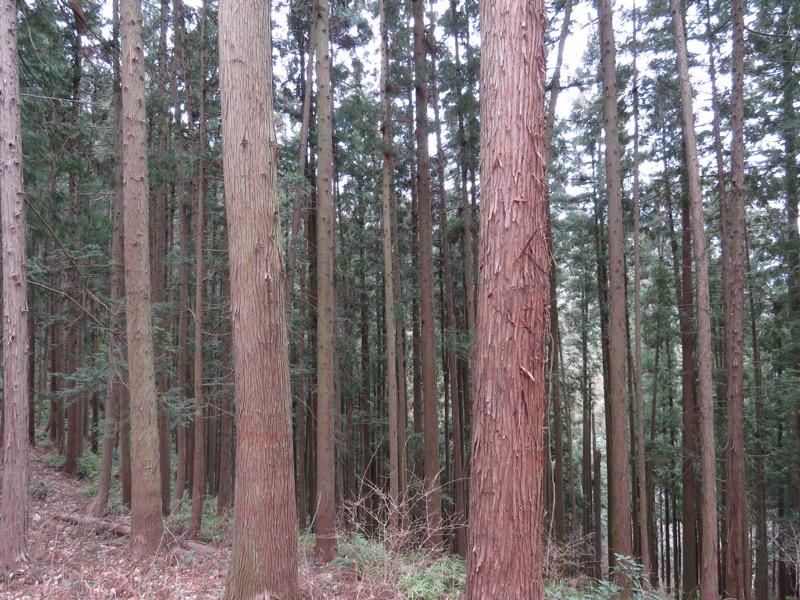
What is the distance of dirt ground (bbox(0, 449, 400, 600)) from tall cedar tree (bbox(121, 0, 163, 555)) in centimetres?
57

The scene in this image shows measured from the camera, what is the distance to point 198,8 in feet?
37.8

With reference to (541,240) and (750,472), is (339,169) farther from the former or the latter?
(750,472)

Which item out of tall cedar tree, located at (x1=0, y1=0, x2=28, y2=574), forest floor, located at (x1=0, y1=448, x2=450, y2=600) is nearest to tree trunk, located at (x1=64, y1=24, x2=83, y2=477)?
tall cedar tree, located at (x1=0, y1=0, x2=28, y2=574)

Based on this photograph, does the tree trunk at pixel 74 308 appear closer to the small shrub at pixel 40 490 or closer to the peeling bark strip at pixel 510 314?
the small shrub at pixel 40 490

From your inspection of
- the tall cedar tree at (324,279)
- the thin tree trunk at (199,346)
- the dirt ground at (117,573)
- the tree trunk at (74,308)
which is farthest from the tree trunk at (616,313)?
the tree trunk at (74,308)

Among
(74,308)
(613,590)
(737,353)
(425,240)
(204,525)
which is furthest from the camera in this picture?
(74,308)

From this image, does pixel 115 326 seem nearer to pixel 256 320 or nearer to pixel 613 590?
pixel 256 320

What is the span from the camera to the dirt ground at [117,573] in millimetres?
5211

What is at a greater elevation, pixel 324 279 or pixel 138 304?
pixel 324 279

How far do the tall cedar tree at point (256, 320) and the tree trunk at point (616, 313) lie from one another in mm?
7558

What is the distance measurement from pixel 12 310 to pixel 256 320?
4.23 metres

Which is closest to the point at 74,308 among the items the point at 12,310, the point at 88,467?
the point at 12,310

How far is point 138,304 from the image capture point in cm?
660

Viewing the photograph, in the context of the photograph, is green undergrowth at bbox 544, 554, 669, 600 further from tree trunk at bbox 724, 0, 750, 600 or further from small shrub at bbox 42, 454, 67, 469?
small shrub at bbox 42, 454, 67, 469
